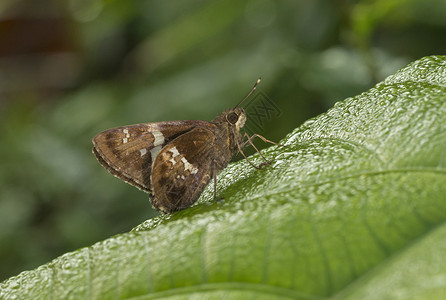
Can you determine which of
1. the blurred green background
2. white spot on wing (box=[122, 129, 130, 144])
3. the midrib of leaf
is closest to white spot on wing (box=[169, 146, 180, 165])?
white spot on wing (box=[122, 129, 130, 144])

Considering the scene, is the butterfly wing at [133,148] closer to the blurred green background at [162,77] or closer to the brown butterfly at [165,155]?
the brown butterfly at [165,155]

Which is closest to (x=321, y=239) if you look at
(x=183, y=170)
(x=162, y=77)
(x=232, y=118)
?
(x=183, y=170)

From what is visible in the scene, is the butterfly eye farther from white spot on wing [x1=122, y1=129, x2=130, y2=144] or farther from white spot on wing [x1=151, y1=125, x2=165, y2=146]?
white spot on wing [x1=122, y1=129, x2=130, y2=144]

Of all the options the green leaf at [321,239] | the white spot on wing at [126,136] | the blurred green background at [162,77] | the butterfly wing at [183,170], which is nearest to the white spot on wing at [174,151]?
the butterfly wing at [183,170]

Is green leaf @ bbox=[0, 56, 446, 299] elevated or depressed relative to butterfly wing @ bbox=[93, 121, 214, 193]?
depressed

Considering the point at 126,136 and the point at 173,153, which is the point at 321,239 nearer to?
the point at 173,153

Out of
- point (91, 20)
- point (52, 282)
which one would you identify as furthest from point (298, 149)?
point (91, 20)
